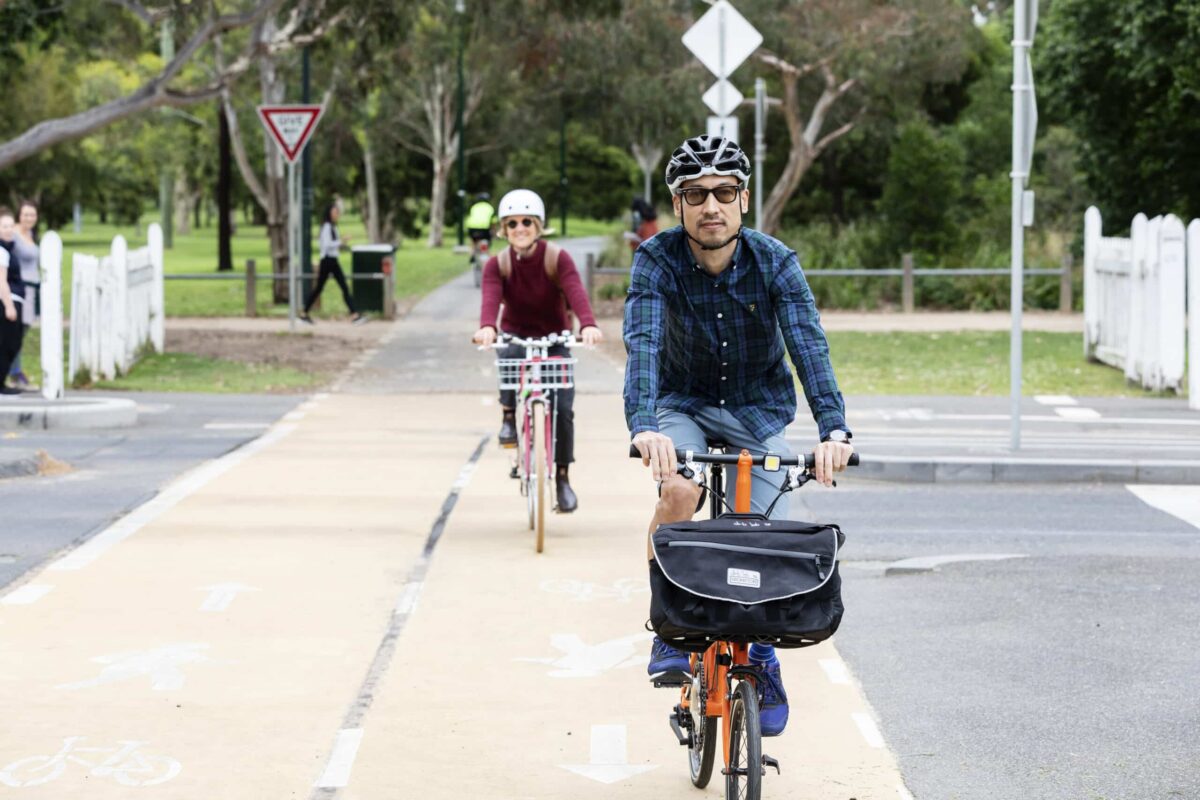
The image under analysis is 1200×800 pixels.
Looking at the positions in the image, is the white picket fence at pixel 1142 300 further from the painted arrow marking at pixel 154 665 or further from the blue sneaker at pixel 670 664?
the blue sneaker at pixel 670 664

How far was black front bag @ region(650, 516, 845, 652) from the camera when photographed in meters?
4.66

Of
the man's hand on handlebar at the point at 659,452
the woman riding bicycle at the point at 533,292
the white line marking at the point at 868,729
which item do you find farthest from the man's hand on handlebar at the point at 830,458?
the woman riding bicycle at the point at 533,292

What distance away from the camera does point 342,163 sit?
65.9 m

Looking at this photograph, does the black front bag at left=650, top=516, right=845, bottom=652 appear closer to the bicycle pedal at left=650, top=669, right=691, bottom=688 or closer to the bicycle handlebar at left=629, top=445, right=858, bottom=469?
the bicycle handlebar at left=629, top=445, right=858, bottom=469

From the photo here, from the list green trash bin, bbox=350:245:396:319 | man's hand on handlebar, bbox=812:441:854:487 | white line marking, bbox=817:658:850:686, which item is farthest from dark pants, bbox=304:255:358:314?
man's hand on handlebar, bbox=812:441:854:487

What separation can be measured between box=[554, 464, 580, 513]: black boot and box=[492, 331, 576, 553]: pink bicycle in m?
0.11

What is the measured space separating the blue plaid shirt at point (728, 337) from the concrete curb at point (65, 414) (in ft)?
32.9

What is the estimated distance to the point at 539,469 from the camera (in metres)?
9.55

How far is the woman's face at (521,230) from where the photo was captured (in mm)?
9656

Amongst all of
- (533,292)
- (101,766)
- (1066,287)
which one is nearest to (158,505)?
(533,292)

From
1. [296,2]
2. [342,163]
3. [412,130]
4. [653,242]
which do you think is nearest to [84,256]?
[296,2]

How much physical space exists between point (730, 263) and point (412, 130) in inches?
2787

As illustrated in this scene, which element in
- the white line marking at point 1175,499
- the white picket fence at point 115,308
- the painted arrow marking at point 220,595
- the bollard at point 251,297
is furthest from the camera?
the bollard at point 251,297

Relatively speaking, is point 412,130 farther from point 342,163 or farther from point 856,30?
point 856,30
